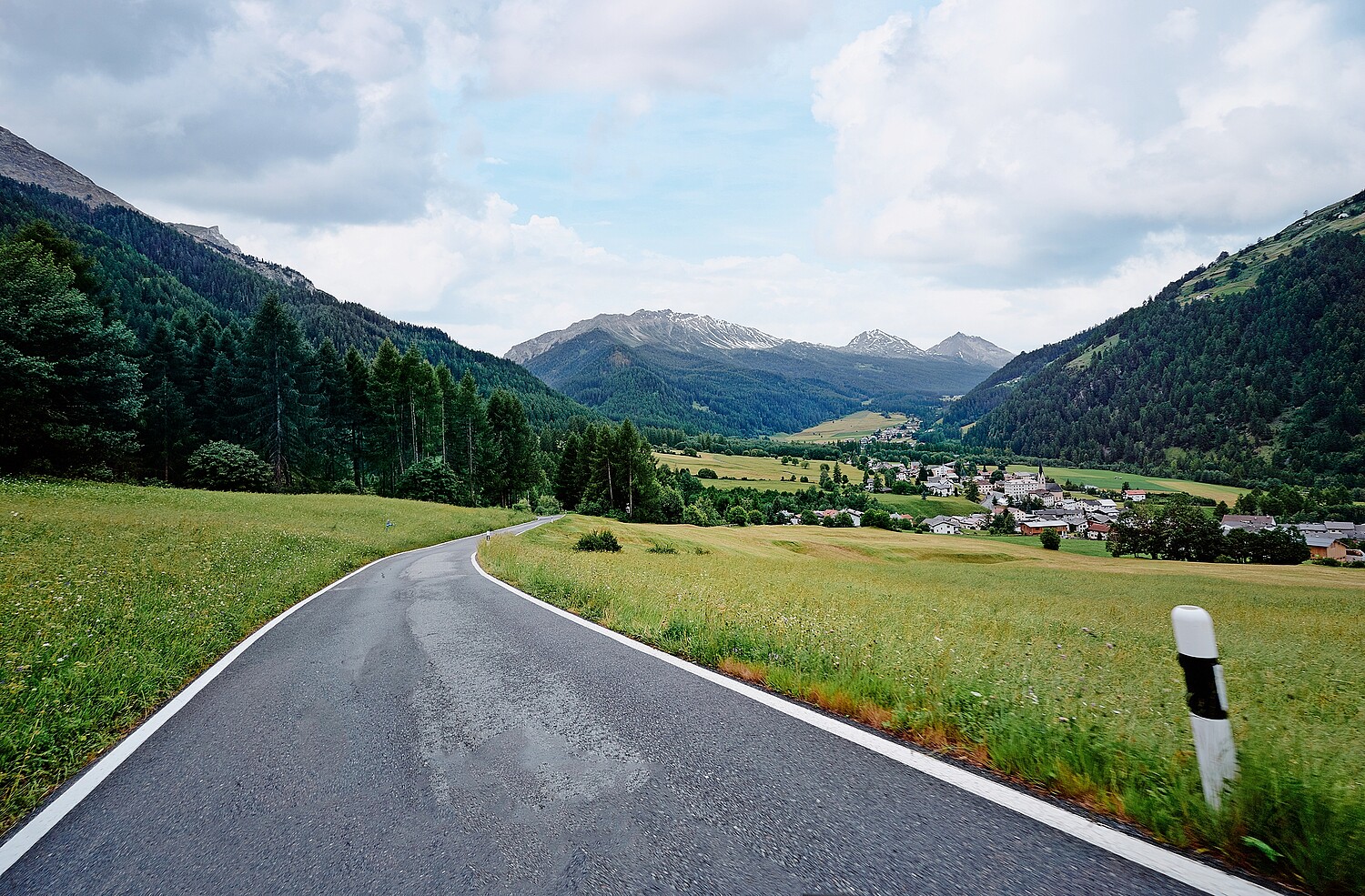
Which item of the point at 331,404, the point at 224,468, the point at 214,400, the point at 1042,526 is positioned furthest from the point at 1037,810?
the point at 1042,526

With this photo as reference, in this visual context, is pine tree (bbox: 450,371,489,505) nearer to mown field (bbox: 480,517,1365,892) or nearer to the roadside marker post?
mown field (bbox: 480,517,1365,892)

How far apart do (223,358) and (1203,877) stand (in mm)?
63805

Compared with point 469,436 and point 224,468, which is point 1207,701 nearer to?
point 224,468

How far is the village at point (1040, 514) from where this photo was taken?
8694 centimetres

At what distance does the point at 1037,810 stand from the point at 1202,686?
41.9 inches

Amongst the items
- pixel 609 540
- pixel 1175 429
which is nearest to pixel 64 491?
pixel 609 540

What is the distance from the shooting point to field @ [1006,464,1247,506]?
13962cm

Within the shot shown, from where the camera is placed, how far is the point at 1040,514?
140250 mm

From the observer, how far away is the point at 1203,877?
243cm

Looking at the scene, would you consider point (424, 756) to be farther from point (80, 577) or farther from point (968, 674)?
point (80, 577)

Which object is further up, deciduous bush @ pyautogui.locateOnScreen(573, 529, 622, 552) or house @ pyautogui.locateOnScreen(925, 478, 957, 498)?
deciduous bush @ pyautogui.locateOnScreen(573, 529, 622, 552)

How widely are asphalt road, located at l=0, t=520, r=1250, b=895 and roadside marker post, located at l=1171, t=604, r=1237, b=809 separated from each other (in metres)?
0.87

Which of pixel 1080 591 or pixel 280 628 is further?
pixel 1080 591

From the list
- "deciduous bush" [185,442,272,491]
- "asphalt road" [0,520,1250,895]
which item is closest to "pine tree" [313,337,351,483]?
"deciduous bush" [185,442,272,491]
